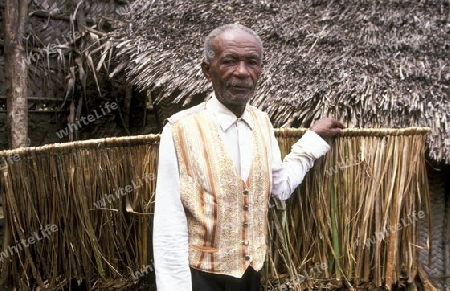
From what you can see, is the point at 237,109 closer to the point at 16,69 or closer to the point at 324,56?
the point at 324,56

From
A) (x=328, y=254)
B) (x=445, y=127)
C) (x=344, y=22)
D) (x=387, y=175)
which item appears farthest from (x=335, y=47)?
(x=328, y=254)

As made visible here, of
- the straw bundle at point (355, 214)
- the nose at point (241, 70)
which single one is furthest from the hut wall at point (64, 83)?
the nose at point (241, 70)

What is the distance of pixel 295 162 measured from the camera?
1.86 m

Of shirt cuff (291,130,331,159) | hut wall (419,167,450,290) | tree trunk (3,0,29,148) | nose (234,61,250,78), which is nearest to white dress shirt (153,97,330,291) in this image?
nose (234,61,250,78)

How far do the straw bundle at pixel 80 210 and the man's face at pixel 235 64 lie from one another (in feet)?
2.23

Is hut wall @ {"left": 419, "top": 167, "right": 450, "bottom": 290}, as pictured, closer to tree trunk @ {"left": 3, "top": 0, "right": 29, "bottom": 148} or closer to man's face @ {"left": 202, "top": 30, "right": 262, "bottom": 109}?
man's face @ {"left": 202, "top": 30, "right": 262, "bottom": 109}

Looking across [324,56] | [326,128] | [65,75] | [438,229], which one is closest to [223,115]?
[326,128]

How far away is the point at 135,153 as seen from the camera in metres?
2.13

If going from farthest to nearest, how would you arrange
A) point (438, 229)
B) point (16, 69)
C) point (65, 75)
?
point (65, 75)
point (16, 69)
point (438, 229)

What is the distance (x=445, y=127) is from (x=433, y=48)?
2.71ft

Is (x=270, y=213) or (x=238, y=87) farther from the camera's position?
(x=270, y=213)

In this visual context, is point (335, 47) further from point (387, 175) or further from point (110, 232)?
point (110, 232)

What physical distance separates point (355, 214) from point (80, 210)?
1301 mm

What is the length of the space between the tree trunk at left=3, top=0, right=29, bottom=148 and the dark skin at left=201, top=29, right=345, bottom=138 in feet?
8.35
